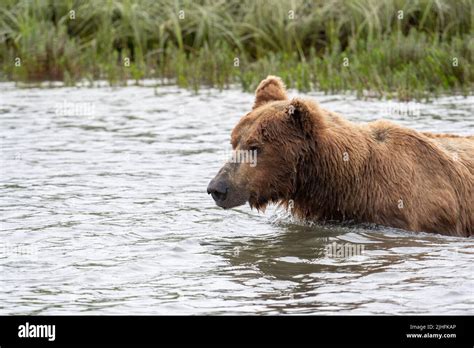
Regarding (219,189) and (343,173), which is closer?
(219,189)

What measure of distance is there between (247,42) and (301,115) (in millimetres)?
11950

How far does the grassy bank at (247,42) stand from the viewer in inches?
662

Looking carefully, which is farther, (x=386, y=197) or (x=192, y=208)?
(x=192, y=208)

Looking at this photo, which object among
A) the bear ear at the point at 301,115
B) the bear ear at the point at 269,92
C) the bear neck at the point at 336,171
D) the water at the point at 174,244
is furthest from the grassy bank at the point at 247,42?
the bear ear at the point at 301,115

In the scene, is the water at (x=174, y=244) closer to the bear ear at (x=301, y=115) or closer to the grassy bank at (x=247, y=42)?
the bear ear at (x=301, y=115)

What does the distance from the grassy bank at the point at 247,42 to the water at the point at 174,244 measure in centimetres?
220

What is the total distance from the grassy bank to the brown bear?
7.21 meters

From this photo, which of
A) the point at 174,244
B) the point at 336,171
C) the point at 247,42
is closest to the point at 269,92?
the point at 336,171

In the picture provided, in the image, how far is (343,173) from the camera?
28.7ft

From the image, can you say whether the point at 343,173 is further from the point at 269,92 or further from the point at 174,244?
the point at 174,244

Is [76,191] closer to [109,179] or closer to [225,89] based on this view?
[109,179]

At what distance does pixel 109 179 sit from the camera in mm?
11711
